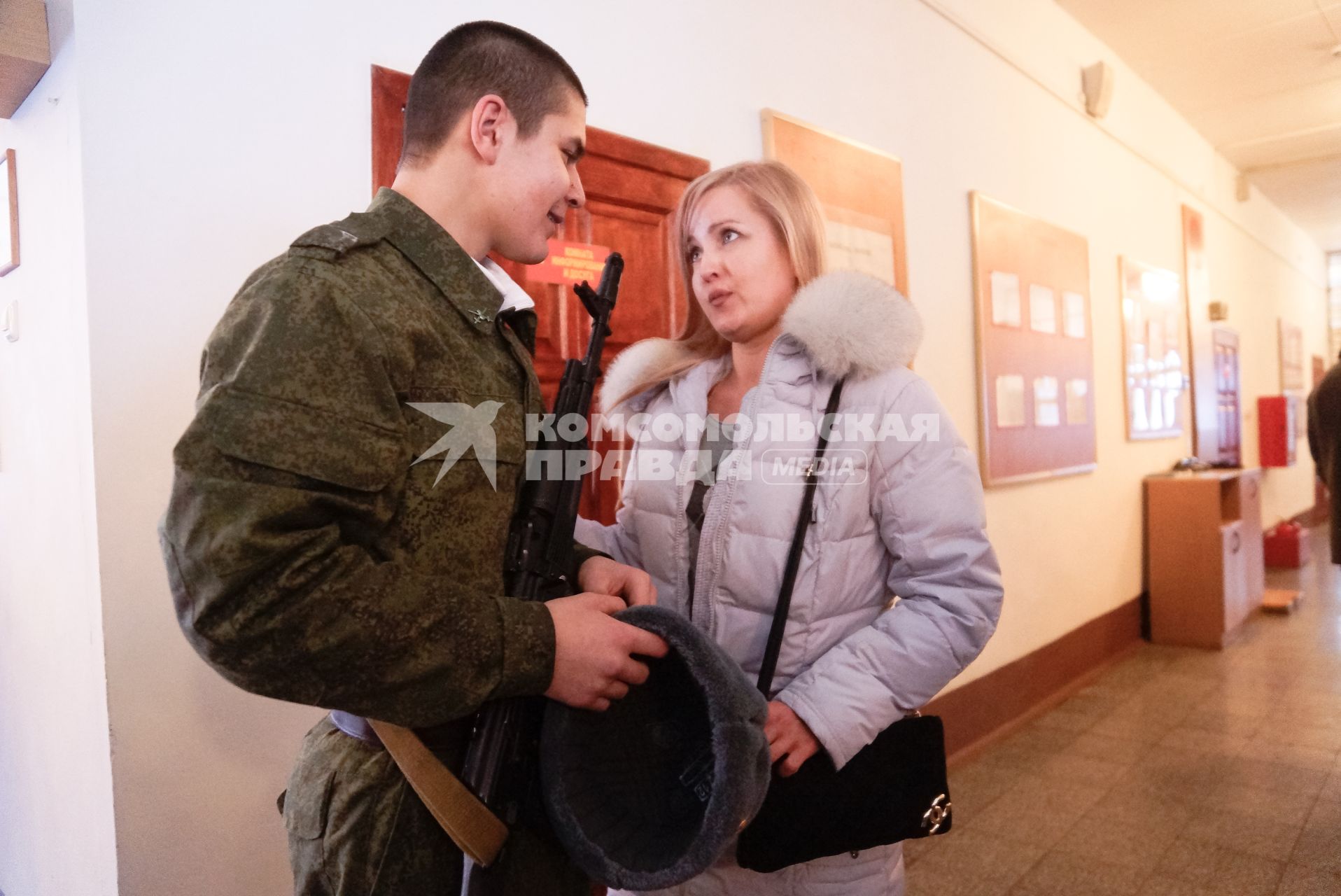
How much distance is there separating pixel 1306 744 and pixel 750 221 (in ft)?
10.7

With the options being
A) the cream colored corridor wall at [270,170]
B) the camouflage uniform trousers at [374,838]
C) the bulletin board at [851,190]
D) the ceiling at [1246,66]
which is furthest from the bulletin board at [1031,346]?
the camouflage uniform trousers at [374,838]

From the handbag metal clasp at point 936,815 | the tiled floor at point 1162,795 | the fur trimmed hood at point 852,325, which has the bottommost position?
the tiled floor at point 1162,795

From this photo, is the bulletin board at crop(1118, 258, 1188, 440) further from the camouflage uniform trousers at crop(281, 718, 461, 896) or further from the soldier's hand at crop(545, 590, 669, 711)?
the camouflage uniform trousers at crop(281, 718, 461, 896)

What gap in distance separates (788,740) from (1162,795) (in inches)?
91.9

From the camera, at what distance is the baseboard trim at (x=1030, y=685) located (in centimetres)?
297

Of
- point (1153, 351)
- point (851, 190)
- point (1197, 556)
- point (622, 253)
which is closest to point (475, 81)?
point (622, 253)

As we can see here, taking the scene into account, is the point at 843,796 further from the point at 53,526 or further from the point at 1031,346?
the point at 1031,346

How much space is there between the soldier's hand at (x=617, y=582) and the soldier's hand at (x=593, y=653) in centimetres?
16

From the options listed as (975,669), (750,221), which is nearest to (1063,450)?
(975,669)

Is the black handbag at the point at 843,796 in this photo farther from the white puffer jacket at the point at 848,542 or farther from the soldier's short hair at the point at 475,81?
the soldier's short hair at the point at 475,81

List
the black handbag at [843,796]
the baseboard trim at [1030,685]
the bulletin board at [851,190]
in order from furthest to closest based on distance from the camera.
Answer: the baseboard trim at [1030,685], the bulletin board at [851,190], the black handbag at [843,796]

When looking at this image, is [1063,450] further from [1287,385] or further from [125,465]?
[1287,385]

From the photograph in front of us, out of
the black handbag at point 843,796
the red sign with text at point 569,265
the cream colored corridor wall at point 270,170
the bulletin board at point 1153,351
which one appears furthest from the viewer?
the bulletin board at point 1153,351

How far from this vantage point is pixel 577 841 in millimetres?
801
